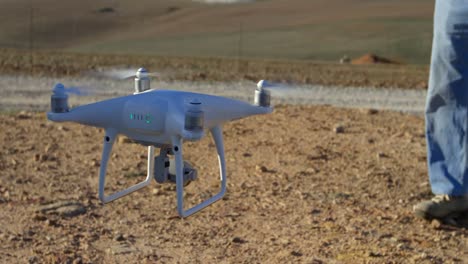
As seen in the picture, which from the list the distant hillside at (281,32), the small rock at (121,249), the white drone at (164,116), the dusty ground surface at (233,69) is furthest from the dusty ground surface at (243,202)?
the distant hillside at (281,32)

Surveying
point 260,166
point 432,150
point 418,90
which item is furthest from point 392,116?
point 418,90

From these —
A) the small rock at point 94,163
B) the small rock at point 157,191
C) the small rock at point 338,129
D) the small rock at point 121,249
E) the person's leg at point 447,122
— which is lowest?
the small rock at point 121,249

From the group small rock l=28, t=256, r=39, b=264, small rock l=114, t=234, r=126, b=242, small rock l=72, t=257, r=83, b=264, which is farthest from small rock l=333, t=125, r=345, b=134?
small rock l=28, t=256, r=39, b=264

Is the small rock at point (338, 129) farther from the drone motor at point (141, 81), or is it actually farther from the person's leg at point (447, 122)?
the drone motor at point (141, 81)

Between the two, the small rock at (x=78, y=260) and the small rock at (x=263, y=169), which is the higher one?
the small rock at (x=263, y=169)

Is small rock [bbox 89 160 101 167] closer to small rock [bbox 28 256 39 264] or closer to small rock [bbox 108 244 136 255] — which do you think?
small rock [bbox 108 244 136 255]

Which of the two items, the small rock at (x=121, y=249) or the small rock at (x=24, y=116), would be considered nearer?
the small rock at (x=121, y=249)

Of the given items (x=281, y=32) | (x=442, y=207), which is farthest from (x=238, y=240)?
(x=281, y=32)
